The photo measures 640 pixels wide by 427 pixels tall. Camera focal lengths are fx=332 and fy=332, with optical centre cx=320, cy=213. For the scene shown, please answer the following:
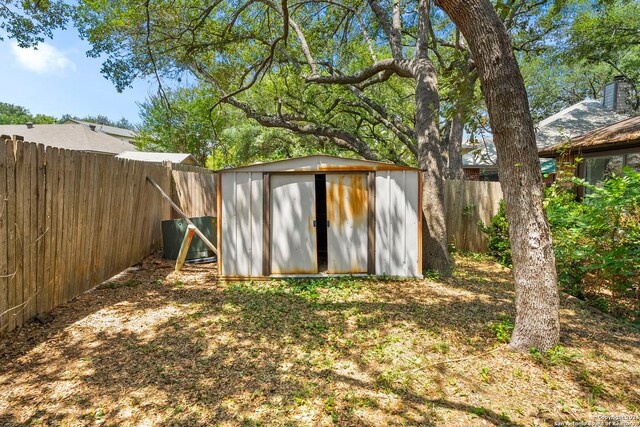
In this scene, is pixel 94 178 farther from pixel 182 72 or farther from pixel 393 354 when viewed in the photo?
pixel 182 72

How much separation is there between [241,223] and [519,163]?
4.48m

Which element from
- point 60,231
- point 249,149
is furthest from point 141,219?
point 249,149

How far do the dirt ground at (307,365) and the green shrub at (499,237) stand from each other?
267 cm

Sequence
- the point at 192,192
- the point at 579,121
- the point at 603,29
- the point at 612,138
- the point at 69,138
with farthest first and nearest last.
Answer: the point at 69,138, the point at 579,121, the point at 603,29, the point at 192,192, the point at 612,138

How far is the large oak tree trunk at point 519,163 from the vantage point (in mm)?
3074

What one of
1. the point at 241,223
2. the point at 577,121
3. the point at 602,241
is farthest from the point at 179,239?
the point at 577,121

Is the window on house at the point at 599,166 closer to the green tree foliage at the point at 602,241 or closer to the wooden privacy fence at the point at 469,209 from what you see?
the wooden privacy fence at the point at 469,209

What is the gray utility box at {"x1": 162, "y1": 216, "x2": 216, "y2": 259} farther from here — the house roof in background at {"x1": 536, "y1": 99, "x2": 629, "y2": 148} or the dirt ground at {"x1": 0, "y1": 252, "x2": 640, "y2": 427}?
the house roof in background at {"x1": 536, "y1": 99, "x2": 629, "y2": 148}

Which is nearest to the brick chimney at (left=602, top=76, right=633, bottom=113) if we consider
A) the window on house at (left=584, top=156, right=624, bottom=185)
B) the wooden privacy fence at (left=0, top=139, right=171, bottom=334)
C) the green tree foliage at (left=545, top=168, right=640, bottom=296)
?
the window on house at (left=584, top=156, right=624, bottom=185)

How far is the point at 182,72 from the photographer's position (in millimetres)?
10672

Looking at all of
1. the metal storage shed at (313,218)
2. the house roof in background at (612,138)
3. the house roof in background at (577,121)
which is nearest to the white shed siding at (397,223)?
the metal storage shed at (313,218)

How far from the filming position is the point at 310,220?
6121 millimetres

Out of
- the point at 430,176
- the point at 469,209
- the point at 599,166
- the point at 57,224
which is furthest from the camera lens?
the point at 599,166

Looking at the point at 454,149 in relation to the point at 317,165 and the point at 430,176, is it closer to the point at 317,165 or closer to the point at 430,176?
the point at 430,176
